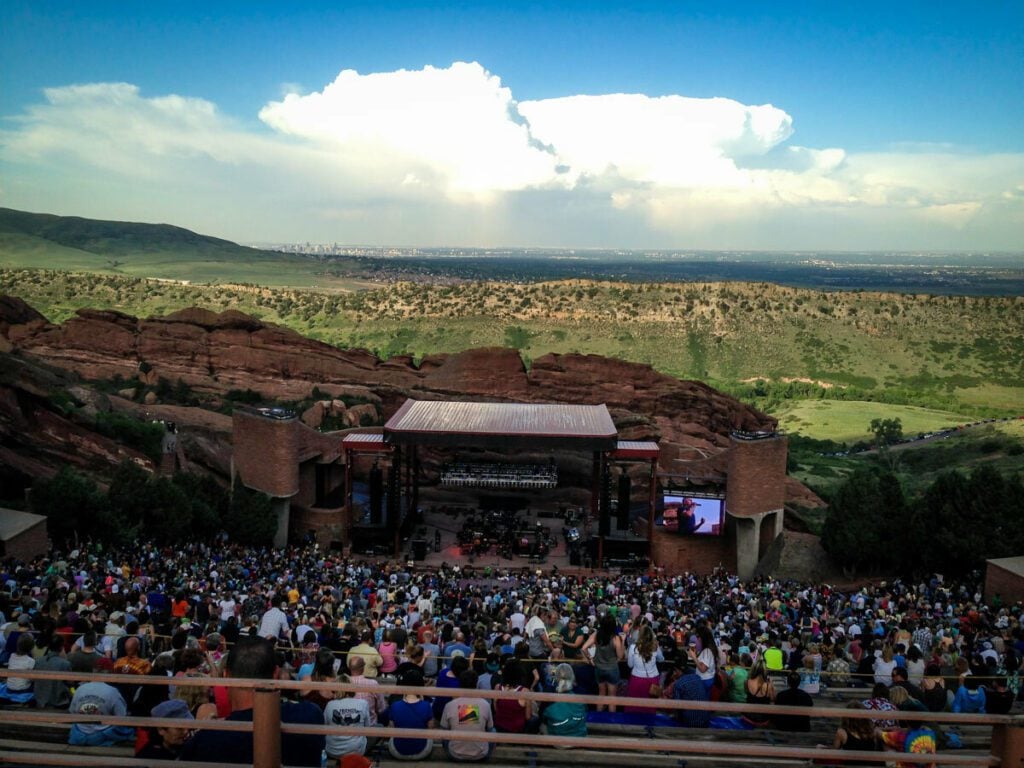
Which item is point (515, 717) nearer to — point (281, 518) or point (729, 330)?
point (281, 518)

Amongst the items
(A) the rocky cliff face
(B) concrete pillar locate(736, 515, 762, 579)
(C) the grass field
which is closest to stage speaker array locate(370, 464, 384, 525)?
(B) concrete pillar locate(736, 515, 762, 579)

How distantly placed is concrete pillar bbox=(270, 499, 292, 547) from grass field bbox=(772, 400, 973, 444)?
163 ft

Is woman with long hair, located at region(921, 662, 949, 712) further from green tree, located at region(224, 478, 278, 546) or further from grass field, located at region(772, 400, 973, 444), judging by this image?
grass field, located at region(772, 400, 973, 444)

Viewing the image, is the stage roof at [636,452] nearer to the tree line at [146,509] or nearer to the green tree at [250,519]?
the green tree at [250,519]

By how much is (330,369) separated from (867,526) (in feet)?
133

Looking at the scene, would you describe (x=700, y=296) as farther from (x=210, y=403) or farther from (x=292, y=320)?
(x=210, y=403)

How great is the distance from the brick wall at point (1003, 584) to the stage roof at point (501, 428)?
14.5 m

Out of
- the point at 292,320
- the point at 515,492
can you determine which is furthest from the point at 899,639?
the point at 292,320

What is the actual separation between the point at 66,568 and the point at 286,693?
46.7ft

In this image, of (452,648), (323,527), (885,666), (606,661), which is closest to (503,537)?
(323,527)

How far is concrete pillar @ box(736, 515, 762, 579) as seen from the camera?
35.9 m

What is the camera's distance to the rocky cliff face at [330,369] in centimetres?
5662

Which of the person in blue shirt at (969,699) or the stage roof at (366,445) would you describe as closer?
the person in blue shirt at (969,699)

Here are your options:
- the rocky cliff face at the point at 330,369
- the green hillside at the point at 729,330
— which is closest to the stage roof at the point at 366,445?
the rocky cliff face at the point at 330,369
